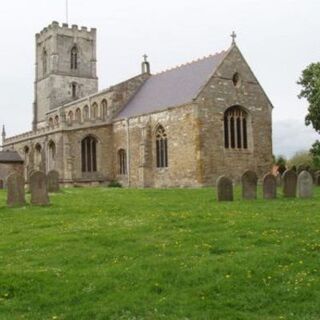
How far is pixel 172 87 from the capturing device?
37.2 metres

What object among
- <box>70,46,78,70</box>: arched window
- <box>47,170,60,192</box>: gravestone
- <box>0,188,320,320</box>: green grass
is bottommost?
<box>0,188,320,320</box>: green grass

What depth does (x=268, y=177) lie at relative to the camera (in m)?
19.5

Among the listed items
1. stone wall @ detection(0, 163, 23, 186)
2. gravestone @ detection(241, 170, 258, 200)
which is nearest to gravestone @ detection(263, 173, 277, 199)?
gravestone @ detection(241, 170, 258, 200)

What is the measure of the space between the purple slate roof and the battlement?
811 inches

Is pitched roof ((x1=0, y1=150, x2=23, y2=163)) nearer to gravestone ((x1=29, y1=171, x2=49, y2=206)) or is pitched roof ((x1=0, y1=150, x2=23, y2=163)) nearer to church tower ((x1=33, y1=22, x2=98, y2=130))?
church tower ((x1=33, y1=22, x2=98, y2=130))

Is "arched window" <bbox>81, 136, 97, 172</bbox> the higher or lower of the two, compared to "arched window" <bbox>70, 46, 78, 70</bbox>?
lower

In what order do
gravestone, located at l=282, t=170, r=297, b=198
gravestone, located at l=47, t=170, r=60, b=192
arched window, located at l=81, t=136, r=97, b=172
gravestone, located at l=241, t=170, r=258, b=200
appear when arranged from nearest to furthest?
1. gravestone, located at l=241, t=170, r=258, b=200
2. gravestone, located at l=282, t=170, r=297, b=198
3. gravestone, located at l=47, t=170, r=60, b=192
4. arched window, located at l=81, t=136, r=97, b=172

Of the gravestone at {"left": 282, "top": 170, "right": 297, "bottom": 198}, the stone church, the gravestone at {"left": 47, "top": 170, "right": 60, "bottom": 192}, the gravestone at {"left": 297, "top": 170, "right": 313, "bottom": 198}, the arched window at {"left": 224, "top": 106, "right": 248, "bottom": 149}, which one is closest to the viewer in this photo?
the gravestone at {"left": 297, "top": 170, "right": 313, "bottom": 198}

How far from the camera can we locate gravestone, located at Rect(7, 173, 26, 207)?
17453mm

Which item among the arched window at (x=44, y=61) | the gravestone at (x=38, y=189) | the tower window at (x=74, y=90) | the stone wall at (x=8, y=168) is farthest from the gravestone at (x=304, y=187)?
the arched window at (x=44, y=61)

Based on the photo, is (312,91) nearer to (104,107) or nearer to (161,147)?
(161,147)

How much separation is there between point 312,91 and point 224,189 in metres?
19.5

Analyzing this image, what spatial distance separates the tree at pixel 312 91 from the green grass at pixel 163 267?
2080 cm

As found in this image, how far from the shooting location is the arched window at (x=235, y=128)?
3441 centimetres
